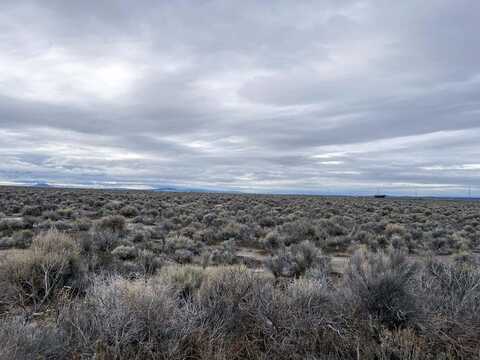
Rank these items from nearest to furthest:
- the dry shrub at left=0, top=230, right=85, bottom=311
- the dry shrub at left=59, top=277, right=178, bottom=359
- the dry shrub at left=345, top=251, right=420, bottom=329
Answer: the dry shrub at left=59, top=277, right=178, bottom=359
the dry shrub at left=345, top=251, right=420, bottom=329
the dry shrub at left=0, top=230, right=85, bottom=311

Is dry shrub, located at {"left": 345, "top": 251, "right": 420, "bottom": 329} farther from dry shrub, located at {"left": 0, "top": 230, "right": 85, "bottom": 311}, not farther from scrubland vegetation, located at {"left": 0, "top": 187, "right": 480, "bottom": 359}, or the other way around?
dry shrub, located at {"left": 0, "top": 230, "right": 85, "bottom": 311}

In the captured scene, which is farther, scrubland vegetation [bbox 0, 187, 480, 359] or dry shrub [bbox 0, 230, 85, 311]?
dry shrub [bbox 0, 230, 85, 311]

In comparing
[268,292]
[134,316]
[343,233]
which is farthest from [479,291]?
[343,233]

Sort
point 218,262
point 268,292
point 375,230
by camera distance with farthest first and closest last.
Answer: point 375,230
point 218,262
point 268,292

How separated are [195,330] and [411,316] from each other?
10.1 ft

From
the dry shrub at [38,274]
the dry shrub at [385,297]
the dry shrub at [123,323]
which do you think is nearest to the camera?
the dry shrub at [123,323]

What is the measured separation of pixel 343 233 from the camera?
55.9 ft

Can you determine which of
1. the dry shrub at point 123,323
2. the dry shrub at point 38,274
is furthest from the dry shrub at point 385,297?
the dry shrub at point 38,274

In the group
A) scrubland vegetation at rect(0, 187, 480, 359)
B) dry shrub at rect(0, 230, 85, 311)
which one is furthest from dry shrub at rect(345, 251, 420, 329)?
dry shrub at rect(0, 230, 85, 311)

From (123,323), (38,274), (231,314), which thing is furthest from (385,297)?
(38,274)

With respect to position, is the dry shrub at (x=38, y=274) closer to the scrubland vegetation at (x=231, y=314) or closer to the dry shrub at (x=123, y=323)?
the scrubland vegetation at (x=231, y=314)

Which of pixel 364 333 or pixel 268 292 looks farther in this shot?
pixel 268 292

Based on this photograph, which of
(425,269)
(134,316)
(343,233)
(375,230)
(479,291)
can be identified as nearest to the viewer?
(134,316)

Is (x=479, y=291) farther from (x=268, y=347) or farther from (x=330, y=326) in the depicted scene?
(x=268, y=347)
